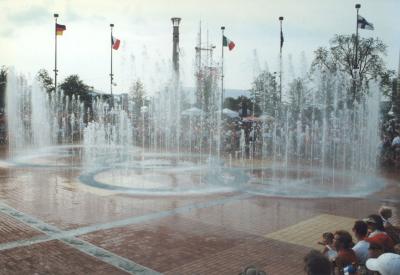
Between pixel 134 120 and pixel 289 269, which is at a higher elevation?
pixel 134 120

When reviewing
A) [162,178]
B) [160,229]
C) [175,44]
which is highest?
[175,44]

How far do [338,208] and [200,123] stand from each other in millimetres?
21260

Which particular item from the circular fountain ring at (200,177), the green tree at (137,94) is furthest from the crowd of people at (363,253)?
the green tree at (137,94)

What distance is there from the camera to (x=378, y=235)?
4590 mm

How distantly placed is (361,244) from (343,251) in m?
0.26

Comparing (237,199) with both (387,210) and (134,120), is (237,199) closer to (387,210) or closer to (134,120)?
(387,210)

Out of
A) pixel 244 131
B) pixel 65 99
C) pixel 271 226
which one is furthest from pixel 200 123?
pixel 271 226

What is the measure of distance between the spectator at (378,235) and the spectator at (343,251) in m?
0.22

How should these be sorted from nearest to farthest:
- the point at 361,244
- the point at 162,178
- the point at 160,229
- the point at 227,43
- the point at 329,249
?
the point at 361,244, the point at 329,249, the point at 160,229, the point at 162,178, the point at 227,43

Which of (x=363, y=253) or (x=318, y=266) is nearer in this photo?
(x=318, y=266)

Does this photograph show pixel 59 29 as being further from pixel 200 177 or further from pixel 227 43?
pixel 200 177

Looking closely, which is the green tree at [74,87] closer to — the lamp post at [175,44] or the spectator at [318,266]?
the lamp post at [175,44]

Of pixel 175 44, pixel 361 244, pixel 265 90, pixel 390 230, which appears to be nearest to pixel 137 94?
pixel 175 44

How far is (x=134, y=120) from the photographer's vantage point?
3650cm
